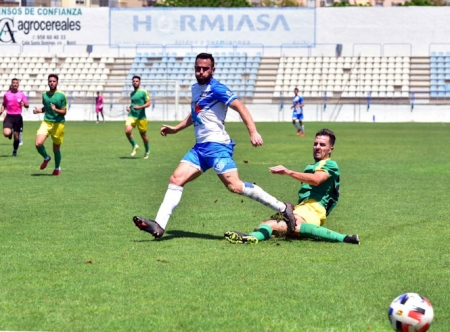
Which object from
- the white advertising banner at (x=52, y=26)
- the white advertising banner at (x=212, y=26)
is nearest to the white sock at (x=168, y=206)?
the white advertising banner at (x=212, y=26)

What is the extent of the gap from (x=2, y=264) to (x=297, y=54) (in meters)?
53.5

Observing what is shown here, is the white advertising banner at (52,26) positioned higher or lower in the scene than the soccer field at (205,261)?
higher

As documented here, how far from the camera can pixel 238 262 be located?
8203mm

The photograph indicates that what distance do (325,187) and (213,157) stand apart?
1272 millimetres

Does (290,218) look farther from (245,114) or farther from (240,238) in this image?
(245,114)

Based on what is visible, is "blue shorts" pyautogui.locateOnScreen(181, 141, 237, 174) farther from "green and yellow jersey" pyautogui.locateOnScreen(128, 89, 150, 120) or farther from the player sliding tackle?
"green and yellow jersey" pyautogui.locateOnScreen(128, 89, 150, 120)

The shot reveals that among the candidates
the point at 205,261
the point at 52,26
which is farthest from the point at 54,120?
the point at 52,26

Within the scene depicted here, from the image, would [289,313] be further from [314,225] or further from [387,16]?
[387,16]

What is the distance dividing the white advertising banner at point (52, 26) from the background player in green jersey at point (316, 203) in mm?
53991

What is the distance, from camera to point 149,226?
9430 mm

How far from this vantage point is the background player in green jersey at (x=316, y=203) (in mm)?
9430

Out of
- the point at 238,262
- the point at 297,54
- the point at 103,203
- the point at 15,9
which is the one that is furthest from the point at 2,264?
the point at 15,9

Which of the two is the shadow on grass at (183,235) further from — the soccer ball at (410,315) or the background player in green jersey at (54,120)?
the background player in green jersey at (54,120)

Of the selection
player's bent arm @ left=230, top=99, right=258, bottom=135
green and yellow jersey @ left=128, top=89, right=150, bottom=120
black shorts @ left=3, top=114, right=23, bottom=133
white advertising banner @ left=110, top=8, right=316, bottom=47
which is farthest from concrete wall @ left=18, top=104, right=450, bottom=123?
player's bent arm @ left=230, top=99, right=258, bottom=135
